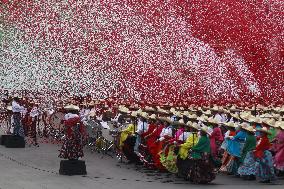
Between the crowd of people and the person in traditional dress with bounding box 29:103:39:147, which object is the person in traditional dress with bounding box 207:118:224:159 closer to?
the crowd of people

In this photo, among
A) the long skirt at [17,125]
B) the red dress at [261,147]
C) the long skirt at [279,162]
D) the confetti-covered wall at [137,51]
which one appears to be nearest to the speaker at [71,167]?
the red dress at [261,147]

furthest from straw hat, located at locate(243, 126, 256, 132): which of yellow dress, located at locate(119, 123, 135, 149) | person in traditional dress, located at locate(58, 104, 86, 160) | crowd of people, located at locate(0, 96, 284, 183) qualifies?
person in traditional dress, located at locate(58, 104, 86, 160)

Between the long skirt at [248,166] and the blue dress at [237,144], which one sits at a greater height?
the blue dress at [237,144]

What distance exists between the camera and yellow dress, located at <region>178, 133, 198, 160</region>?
21656mm

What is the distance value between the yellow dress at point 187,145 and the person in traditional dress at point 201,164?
13cm

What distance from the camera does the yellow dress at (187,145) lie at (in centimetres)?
2166

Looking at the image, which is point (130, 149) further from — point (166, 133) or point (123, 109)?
point (123, 109)

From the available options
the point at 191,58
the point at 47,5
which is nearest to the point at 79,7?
the point at 47,5

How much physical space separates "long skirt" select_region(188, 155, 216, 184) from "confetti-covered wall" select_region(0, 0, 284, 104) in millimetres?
16297

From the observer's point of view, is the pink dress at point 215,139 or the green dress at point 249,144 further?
the pink dress at point 215,139

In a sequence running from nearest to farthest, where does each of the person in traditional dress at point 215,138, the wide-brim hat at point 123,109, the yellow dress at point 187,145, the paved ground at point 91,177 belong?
the paved ground at point 91,177, the yellow dress at point 187,145, the person in traditional dress at point 215,138, the wide-brim hat at point 123,109

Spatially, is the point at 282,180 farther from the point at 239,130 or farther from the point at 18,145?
the point at 18,145

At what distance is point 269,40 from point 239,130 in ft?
64.8

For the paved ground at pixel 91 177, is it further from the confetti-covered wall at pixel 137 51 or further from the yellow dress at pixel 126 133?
the confetti-covered wall at pixel 137 51
